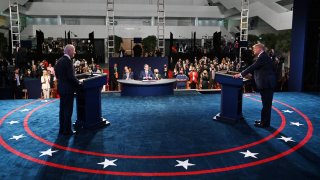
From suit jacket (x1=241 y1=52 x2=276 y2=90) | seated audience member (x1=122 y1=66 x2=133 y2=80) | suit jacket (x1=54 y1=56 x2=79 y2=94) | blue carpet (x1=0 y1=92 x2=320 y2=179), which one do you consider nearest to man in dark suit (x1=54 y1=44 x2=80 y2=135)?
suit jacket (x1=54 y1=56 x2=79 y2=94)

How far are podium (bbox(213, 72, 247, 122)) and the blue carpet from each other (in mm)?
255

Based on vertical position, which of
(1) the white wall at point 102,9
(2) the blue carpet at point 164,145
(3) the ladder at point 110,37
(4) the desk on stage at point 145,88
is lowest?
(2) the blue carpet at point 164,145

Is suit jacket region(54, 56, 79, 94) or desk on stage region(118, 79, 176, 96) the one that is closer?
suit jacket region(54, 56, 79, 94)

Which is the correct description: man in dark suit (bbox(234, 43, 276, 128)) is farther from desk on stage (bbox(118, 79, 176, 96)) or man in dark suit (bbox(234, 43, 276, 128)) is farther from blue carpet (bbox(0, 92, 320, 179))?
desk on stage (bbox(118, 79, 176, 96))

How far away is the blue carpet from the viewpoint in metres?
4.28

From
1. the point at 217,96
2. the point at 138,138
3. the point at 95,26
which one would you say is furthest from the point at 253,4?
the point at 138,138

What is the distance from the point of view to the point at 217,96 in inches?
401

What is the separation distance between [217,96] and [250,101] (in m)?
1.28

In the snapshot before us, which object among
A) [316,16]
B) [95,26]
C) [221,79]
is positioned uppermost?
[95,26]

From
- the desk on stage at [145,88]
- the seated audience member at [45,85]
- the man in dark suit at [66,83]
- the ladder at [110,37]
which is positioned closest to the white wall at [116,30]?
the ladder at [110,37]

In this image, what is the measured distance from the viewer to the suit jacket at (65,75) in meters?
5.71

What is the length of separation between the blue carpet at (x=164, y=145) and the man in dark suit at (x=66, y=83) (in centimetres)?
45

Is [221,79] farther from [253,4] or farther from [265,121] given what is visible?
[253,4]

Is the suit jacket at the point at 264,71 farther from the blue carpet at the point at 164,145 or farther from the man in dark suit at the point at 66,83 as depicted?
the man in dark suit at the point at 66,83
